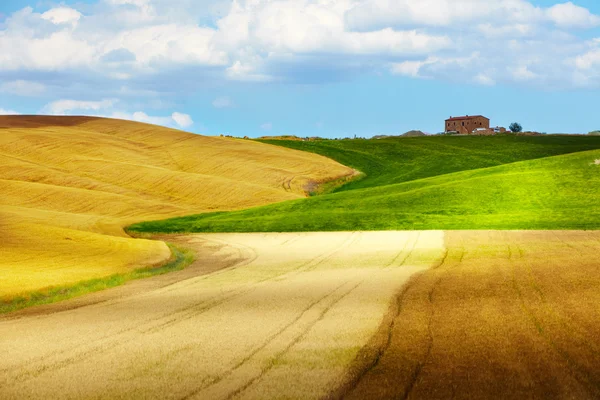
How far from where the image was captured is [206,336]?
36.3ft

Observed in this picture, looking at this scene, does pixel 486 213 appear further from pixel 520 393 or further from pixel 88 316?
pixel 520 393

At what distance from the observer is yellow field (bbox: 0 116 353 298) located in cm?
2397

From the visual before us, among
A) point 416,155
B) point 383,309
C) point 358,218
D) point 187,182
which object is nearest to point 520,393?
point 383,309

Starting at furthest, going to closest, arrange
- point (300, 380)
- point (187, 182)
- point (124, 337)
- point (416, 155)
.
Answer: point (416, 155)
point (187, 182)
point (124, 337)
point (300, 380)

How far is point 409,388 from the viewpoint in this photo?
7961mm

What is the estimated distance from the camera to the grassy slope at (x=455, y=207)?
38.2 metres

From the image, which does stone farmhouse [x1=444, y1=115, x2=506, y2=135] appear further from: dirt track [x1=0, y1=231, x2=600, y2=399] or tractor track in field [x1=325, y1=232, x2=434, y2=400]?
tractor track in field [x1=325, y1=232, x2=434, y2=400]

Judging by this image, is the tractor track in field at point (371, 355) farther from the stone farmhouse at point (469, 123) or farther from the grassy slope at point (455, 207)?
the stone farmhouse at point (469, 123)

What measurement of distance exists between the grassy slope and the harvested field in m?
20.2

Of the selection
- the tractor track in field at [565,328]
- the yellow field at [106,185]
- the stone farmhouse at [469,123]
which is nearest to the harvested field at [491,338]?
the tractor track in field at [565,328]

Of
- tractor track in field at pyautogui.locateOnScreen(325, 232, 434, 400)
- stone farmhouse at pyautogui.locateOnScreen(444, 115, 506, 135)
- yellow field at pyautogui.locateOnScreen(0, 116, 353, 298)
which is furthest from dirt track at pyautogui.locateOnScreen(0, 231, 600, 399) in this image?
stone farmhouse at pyautogui.locateOnScreen(444, 115, 506, 135)

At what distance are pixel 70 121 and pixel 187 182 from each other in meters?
39.4

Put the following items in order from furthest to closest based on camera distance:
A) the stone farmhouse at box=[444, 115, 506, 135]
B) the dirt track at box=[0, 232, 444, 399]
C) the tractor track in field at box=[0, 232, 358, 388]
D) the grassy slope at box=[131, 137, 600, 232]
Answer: the stone farmhouse at box=[444, 115, 506, 135]
the grassy slope at box=[131, 137, 600, 232]
the tractor track in field at box=[0, 232, 358, 388]
the dirt track at box=[0, 232, 444, 399]

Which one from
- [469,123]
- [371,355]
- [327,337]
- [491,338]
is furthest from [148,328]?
[469,123]
